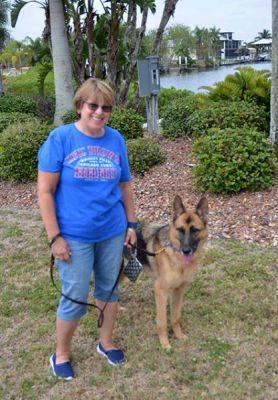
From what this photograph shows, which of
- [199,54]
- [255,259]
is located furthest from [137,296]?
[199,54]

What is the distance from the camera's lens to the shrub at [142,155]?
743 centimetres

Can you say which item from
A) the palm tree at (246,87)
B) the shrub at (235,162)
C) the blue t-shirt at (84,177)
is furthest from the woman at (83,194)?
the palm tree at (246,87)

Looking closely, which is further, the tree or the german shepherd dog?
the tree

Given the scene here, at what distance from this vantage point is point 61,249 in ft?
9.00

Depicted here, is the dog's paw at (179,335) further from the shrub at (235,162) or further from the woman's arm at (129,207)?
the shrub at (235,162)

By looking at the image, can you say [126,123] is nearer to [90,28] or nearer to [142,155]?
[142,155]

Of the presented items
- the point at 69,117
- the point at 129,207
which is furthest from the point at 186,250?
the point at 69,117

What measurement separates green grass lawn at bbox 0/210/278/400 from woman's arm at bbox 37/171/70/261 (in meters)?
1.14

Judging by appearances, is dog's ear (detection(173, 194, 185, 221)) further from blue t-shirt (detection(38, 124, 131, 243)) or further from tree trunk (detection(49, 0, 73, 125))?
tree trunk (detection(49, 0, 73, 125))

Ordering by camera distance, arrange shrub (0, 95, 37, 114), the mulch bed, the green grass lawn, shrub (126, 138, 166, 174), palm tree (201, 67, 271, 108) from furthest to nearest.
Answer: shrub (0, 95, 37, 114)
palm tree (201, 67, 271, 108)
shrub (126, 138, 166, 174)
the mulch bed
the green grass lawn

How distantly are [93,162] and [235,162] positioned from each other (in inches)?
148

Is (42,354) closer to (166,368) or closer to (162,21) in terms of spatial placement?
(166,368)

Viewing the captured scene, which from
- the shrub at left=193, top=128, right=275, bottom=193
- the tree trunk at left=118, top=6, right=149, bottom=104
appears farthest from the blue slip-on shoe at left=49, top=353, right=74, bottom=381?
the tree trunk at left=118, top=6, right=149, bottom=104

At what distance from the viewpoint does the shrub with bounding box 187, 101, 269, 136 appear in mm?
7852
